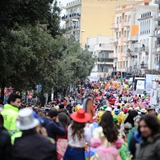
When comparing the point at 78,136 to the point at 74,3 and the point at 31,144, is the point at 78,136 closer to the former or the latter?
the point at 31,144

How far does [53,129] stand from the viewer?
12883 millimetres

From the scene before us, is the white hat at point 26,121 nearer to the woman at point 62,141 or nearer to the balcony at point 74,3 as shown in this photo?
the woman at point 62,141

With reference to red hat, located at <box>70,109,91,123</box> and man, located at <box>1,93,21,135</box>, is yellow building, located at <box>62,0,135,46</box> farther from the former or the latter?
red hat, located at <box>70,109,91,123</box>

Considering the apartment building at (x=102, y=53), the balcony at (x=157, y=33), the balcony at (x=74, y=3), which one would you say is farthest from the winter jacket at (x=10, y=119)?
the balcony at (x=74, y=3)

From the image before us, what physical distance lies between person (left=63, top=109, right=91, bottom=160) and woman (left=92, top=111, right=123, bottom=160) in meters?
0.28

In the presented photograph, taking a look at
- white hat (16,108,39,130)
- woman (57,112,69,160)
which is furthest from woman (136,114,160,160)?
woman (57,112,69,160)

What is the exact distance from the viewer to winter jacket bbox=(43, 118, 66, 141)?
12.9m

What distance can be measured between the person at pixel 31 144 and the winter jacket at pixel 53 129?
414 cm

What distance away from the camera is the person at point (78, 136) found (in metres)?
12.6

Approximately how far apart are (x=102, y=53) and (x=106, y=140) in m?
127

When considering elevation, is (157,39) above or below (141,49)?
above

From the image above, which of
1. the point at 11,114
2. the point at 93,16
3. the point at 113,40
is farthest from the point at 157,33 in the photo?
the point at 11,114

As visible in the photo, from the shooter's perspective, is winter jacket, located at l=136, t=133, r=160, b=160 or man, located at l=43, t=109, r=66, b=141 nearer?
winter jacket, located at l=136, t=133, r=160, b=160

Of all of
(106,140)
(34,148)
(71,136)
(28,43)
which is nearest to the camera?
(34,148)
